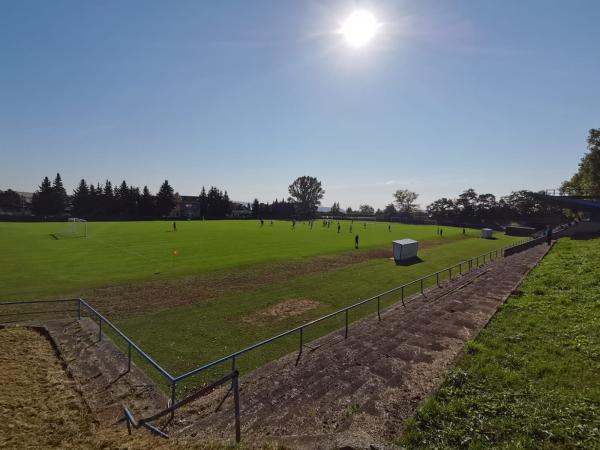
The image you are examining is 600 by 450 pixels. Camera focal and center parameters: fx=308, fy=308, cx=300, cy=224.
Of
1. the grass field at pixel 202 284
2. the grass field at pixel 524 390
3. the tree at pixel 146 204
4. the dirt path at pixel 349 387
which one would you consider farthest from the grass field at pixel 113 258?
the tree at pixel 146 204

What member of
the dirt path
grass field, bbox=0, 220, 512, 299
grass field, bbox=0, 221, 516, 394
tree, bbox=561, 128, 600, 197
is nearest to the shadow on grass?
grass field, bbox=0, 221, 516, 394

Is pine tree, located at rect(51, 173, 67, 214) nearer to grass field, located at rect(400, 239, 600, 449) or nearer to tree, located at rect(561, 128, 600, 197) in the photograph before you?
grass field, located at rect(400, 239, 600, 449)

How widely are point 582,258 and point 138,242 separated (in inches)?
1722

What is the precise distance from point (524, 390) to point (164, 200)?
10640 centimetres

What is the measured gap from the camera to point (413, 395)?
24.7ft

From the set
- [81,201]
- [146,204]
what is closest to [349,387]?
[146,204]

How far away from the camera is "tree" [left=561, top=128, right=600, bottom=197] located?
55719 mm

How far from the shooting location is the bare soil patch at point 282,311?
1535 centimetres

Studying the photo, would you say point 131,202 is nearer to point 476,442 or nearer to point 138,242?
point 138,242

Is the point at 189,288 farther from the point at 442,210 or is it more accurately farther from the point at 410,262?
the point at 442,210

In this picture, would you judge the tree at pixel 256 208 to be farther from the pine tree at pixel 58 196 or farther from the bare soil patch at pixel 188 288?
the bare soil patch at pixel 188 288

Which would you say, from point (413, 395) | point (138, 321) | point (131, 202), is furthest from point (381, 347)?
point (131, 202)

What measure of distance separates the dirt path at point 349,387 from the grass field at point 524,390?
2.40 ft

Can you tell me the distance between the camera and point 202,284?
2114 centimetres
